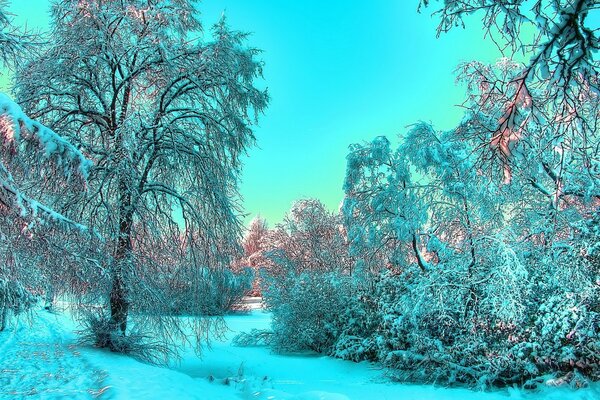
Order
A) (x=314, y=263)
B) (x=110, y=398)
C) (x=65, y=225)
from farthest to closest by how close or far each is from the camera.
Answer: (x=314, y=263) < (x=110, y=398) < (x=65, y=225)

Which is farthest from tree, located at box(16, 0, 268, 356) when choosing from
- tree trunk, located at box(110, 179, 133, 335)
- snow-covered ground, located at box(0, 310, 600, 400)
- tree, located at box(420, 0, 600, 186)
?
tree, located at box(420, 0, 600, 186)

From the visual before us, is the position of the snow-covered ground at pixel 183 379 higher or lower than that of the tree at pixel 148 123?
lower

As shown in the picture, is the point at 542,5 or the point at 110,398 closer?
the point at 542,5

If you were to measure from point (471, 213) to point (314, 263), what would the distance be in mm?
9931

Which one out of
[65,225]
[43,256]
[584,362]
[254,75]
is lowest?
[584,362]

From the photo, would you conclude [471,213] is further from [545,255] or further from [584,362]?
[584,362]

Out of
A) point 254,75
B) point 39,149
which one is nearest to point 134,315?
point 39,149

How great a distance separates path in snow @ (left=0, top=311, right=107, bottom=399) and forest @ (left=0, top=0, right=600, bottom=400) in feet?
0.17

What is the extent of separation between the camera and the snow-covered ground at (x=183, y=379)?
5193mm

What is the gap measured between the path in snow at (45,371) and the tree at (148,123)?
46.5 inches

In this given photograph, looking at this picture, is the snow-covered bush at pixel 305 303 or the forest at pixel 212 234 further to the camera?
the snow-covered bush at pixel 305 303

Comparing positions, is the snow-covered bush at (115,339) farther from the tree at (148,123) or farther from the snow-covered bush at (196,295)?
the snow-covered bush at (196,295)

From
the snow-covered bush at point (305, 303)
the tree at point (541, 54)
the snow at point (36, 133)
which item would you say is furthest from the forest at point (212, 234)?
the snow-covered bush at point (305, 303)

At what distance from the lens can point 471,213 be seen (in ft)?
32.2
